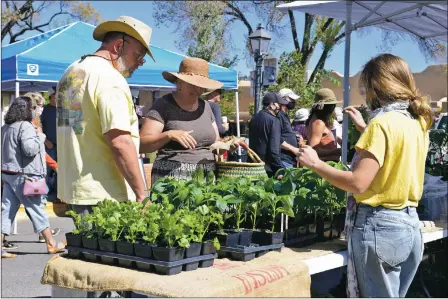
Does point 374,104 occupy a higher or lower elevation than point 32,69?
lower

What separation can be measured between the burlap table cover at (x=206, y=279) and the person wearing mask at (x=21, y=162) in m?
3.28

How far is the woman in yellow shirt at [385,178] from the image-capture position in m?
2.15

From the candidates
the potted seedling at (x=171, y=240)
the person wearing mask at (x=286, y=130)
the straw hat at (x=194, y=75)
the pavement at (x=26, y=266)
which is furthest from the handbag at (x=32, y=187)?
the potted seedling at (x=171, y=240)

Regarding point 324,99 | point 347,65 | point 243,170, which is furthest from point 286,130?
point 243,170

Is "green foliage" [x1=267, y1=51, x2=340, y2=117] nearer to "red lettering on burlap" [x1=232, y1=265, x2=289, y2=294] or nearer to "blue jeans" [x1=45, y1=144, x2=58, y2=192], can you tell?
"blue jeans" [x1=45, y1=144, x2=58, y2=192]

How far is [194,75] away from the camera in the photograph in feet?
10.8

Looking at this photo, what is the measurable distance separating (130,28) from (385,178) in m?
1.25

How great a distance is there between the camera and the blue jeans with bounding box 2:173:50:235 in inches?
213

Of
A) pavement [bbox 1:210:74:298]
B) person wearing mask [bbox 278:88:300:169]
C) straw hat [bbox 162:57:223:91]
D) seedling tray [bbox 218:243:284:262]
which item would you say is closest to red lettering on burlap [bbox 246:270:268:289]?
seedling tray [bbox 218:243:284:262]

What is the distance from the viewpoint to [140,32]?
100 inches

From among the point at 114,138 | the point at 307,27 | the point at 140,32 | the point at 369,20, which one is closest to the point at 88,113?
the point at 114,138

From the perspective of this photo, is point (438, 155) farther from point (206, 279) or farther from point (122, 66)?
point (206, 279)

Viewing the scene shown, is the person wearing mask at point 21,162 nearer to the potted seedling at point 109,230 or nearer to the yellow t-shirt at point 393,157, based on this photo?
the potted seedling at point 109,230

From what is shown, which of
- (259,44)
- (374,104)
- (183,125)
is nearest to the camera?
(374,104)
